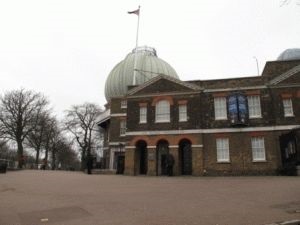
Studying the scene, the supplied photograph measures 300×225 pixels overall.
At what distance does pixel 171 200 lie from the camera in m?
12.3

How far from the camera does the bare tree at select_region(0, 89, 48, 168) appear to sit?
4431 cm

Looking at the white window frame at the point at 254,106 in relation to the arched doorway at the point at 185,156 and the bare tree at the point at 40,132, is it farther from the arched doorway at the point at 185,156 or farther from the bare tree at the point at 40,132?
the bare tree at the point at 40,132

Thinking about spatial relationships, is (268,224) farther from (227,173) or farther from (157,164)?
(157,164)

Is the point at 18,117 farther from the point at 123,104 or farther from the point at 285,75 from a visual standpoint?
the point at 285,75

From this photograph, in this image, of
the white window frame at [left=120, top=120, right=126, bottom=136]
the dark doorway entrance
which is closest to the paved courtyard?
the dark doorway entrance

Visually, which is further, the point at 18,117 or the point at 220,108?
the point at 18,117

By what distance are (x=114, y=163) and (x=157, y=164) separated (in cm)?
911

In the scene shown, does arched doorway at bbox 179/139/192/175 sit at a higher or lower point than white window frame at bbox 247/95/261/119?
lower

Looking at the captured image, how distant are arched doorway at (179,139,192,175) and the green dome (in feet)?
41.3

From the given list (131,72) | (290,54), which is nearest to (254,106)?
(290,54)

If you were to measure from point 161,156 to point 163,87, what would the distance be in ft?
21.5

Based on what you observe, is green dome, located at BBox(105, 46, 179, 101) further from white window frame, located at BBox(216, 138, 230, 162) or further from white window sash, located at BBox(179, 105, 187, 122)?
white window frame, located at BBox(216, 138, 230, 162)

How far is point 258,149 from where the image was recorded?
2739 centimetres

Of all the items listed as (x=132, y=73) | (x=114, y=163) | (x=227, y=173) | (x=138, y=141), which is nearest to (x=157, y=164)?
(x=138, y=141)
